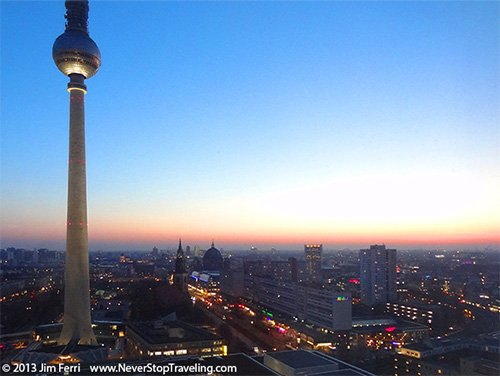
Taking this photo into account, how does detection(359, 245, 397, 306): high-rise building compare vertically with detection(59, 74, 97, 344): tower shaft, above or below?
below

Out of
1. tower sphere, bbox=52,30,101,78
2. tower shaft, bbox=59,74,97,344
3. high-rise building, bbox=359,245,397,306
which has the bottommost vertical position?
high-rise building, bbox=359,245,397,306

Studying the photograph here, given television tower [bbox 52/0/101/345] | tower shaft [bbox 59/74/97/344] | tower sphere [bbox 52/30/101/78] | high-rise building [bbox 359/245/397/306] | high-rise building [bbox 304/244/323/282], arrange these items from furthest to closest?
high-rise building [bbox 304/244/323/282], high-rise building [bbox 359/245/397/306], tower sphere [bbox 52/30/101/78], television tower [bbox 52/0/101/345], tower shaft [bbox 59/74/97/344]

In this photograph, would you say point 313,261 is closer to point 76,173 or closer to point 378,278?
point 378,278

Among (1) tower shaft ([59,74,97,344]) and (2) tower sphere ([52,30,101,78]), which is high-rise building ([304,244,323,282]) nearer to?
(1) tower shaft ([59,74,97,344])

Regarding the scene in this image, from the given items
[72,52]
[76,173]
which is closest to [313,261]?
[76,173]

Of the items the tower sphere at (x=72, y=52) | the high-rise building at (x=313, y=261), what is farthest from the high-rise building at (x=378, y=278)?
the tower sphere at (x=72, y=52)

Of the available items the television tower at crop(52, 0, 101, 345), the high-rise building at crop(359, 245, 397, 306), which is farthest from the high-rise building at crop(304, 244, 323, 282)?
the television tower at crop(52, 0, 101, 345)
